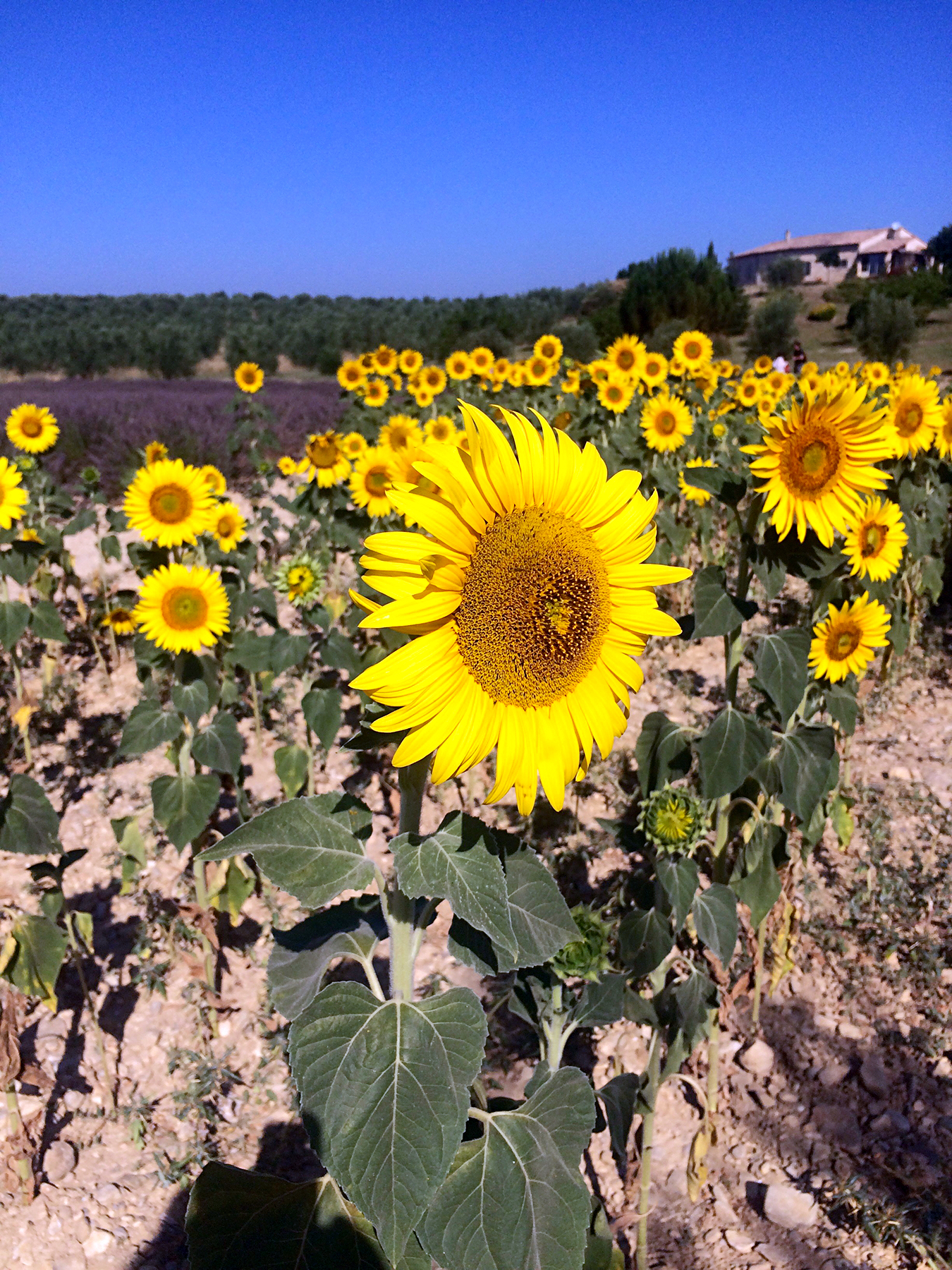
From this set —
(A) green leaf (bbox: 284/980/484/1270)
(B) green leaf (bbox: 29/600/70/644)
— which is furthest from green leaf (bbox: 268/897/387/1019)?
(B) green leaf (bbox: 29/600/70/644)

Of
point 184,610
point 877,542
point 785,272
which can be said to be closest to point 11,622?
point 184,610

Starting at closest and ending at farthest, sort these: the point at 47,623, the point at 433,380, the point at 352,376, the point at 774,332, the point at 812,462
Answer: the point at 812,462 → the point at 47,623 → the point at 352,376 → the point at 433,380 → the point at 774,332

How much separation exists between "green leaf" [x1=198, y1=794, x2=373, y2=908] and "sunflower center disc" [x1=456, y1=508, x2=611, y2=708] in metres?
0.38

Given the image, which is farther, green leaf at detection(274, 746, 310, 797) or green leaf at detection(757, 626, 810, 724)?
green leaf at detection(274, 746, 310, 797)

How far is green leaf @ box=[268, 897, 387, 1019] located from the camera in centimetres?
145

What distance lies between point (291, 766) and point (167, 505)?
1067 mm

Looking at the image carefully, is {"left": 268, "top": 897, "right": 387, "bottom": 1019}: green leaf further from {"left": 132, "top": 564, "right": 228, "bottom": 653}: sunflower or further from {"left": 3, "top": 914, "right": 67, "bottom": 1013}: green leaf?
{"left": 132, "top": 564, "right": 228, "bottom": 653}: sunflower

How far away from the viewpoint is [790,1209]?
2.03m

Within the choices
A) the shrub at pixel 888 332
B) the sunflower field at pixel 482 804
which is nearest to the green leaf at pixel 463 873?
the sunflower field at pixel 482 804

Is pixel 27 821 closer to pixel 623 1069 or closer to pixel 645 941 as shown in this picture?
pixel 645 941

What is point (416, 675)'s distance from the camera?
1024 mm

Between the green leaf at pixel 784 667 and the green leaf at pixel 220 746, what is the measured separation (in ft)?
5.28

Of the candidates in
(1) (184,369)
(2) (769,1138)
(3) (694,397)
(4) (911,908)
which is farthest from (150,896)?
(1) (184,369)

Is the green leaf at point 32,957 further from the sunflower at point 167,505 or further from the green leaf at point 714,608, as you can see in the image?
the green leaf at point 714,608
